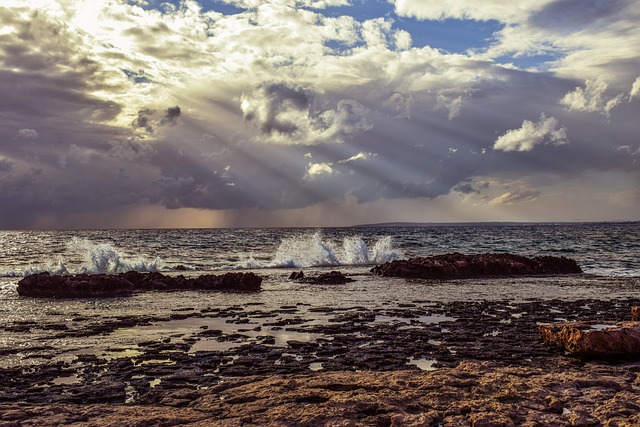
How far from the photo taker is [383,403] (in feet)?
26.6

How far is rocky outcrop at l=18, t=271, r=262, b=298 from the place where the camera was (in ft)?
86.1

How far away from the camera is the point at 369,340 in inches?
575

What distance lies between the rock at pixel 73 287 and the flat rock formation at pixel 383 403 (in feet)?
60.6

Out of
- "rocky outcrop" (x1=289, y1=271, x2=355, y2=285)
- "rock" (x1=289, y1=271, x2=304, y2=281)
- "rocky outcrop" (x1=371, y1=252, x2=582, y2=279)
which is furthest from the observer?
"rocky outcrop" (x1=371, y1=252, x2=582, y2=279)

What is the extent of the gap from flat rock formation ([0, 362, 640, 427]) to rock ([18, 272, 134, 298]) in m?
18.5

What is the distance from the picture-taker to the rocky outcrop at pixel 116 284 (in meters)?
26.2

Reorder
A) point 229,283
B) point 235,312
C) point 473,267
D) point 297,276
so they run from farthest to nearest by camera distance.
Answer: point 473,267 → point 297,276 → point 229,283 → point 235,312

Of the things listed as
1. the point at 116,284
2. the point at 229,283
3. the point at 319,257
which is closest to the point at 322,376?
the point at 229,283

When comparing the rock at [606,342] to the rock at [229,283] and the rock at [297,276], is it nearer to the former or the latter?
the rock at [229,283]

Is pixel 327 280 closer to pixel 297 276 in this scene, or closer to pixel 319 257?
pixel 297 276

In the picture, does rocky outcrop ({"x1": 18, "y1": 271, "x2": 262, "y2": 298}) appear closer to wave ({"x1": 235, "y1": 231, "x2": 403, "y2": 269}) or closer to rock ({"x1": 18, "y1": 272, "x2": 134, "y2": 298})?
rock ({"x1": 18, "y1": 272, "x2": 134, "y2": 298})

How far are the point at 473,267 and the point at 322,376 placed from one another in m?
28.3

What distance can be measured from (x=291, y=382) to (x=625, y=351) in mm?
8314

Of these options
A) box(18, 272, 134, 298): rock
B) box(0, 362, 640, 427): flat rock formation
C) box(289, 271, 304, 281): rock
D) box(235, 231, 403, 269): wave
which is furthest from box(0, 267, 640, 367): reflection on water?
box(235, 231, 403, 269): wave
